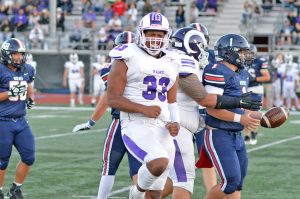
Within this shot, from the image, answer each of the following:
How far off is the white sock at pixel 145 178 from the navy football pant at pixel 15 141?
2.33m

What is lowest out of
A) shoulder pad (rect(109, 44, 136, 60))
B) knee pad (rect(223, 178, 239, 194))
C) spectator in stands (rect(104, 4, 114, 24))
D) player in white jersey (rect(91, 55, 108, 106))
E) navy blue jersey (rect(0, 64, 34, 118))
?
player in white jersey (rect(91, 55, 108, 106))

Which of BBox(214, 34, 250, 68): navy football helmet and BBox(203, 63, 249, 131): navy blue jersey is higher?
BBox(214, 34, 250, 68): navy football helmet

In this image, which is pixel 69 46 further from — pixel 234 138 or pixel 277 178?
pixel 234 138

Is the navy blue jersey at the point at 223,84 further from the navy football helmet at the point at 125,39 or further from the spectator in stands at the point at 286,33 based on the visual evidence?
the spectator in stands at the point at 286,33

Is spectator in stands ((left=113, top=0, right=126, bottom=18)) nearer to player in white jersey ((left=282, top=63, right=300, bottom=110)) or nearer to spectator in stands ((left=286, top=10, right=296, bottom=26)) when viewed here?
spectator in stands ((left=286, top=10, right=296, bottom=26))

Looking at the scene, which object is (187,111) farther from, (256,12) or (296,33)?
(256,12)

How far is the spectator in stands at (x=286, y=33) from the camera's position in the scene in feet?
88.2

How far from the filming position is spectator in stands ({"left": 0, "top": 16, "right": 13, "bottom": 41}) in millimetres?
29917

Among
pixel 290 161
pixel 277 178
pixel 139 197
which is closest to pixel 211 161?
pixel 139 197

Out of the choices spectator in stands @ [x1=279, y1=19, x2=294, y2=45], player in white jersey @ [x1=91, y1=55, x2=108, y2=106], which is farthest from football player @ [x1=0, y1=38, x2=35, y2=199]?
spectator in stands @ [x1=279, y1=19, x2=294, y2=45]

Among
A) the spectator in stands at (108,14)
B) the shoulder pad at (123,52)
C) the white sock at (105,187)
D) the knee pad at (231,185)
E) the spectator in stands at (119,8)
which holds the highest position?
the shoulder pad at (123,52)

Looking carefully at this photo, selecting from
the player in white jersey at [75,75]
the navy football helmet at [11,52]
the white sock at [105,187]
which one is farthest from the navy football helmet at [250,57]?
the player in white jersey at [75,75]

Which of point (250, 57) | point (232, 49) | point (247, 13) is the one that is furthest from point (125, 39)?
point (247, 13)

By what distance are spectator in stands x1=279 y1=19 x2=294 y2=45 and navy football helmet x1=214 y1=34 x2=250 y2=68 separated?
65.5 ft
